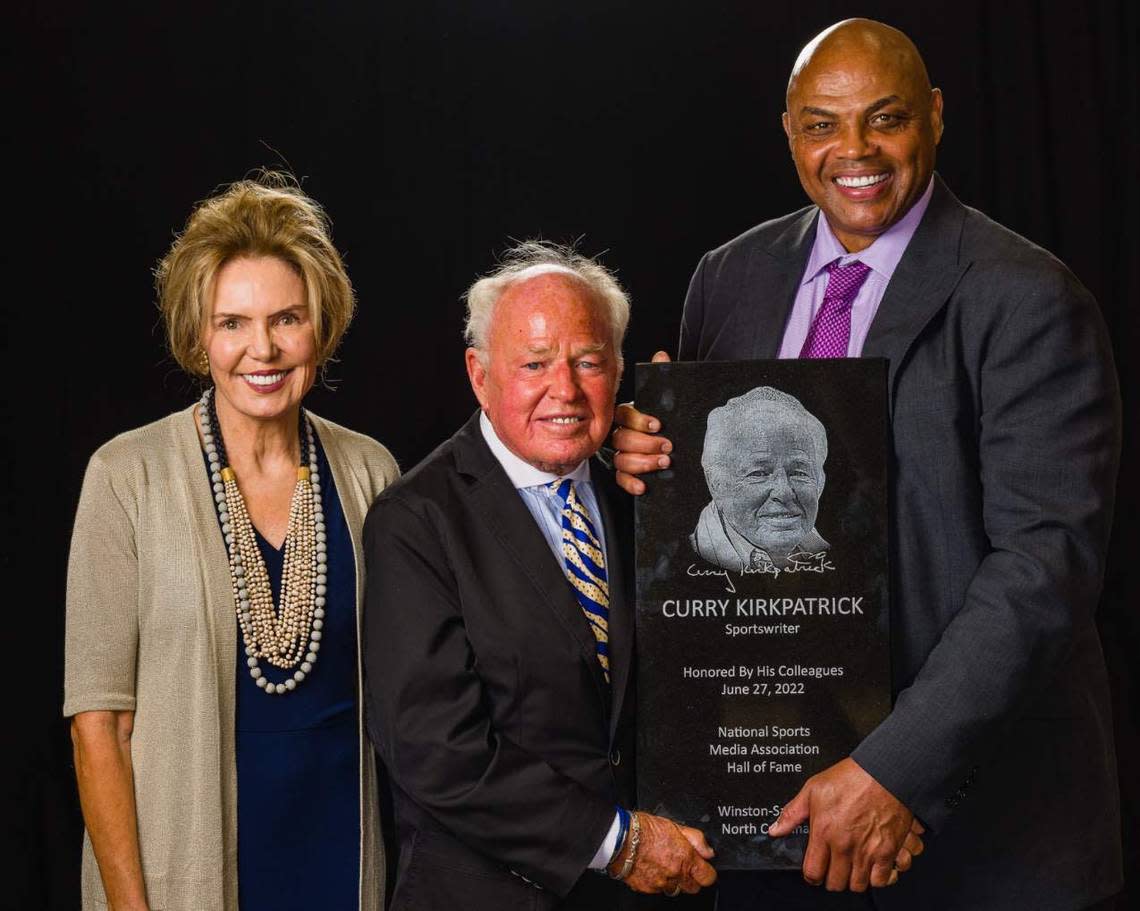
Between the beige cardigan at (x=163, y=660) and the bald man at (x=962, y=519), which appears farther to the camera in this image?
the beige cardigan at (x=163, y=660)

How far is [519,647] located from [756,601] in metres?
0.41

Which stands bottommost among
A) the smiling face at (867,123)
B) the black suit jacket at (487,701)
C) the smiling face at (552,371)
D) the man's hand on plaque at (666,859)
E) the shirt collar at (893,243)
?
the man's hand on plaque at (666,859)

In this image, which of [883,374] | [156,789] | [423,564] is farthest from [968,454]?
[156,789]

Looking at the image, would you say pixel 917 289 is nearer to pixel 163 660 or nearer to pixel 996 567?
pixel 996 567

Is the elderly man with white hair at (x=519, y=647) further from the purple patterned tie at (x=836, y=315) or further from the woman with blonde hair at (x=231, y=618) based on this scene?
the purple patterned tie at (x=836, y=315)

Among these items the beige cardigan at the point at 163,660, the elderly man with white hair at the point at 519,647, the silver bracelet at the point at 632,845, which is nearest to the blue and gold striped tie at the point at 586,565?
the elderly man with white hair at the point at 519,647

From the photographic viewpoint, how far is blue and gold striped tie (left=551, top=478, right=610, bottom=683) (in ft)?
8.41

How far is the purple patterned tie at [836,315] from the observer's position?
274cm

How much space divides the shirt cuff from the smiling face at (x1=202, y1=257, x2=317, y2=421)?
3.24ft

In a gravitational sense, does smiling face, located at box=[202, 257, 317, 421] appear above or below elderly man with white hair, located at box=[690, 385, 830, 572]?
above

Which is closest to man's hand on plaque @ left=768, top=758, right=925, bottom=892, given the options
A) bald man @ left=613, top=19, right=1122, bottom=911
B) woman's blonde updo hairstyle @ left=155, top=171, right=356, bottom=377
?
bald man @ left=613, top=19, right=1122, bottom=911

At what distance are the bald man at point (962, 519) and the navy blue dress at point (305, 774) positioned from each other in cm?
66

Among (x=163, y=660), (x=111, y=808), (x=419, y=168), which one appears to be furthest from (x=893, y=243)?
(x=419, y=168)

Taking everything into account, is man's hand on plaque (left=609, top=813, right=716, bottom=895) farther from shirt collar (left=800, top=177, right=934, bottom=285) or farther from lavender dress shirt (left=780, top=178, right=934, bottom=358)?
shirt collar (left=800, top=177, right=934, bottom=285)
